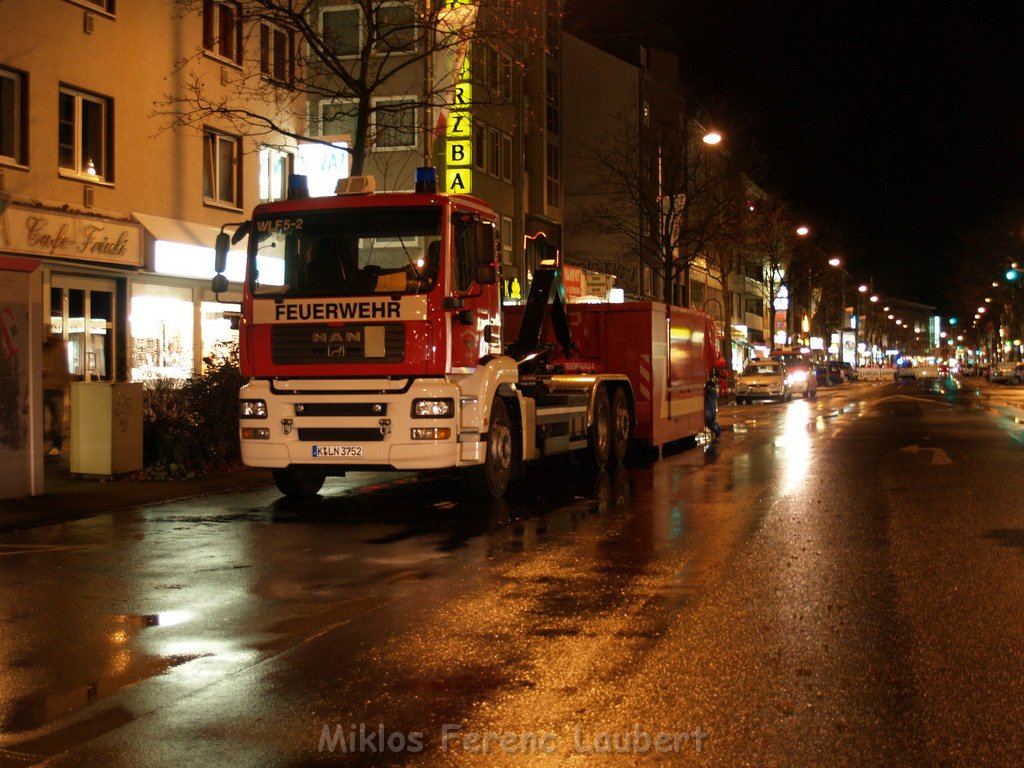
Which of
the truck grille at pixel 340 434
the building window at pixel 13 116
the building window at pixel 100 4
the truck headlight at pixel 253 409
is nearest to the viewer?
the truck grille at pixel 340 434

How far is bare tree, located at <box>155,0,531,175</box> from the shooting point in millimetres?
19688

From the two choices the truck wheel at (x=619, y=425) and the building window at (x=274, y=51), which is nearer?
the truck wheel at (x=619, y=425)

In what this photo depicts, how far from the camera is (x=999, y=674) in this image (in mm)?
6051

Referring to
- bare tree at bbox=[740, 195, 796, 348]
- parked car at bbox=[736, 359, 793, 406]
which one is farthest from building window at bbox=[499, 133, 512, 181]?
parked car at bbox=[736, 359, 793, 406]

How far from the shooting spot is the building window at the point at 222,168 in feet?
84.3

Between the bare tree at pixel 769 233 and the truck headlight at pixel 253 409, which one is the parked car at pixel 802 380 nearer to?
the bare tree at pixel 769 233

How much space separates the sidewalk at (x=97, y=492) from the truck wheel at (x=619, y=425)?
199 inches

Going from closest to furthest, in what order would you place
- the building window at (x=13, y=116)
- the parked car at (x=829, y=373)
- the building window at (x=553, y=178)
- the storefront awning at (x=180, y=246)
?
the building window at (x=13, y=116) → the storefront awning at (x=180, y=246) → the building window at (x=553, y=178) → the parked car at (x=829, y=373)

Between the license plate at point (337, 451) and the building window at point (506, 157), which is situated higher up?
the building window at point (506, 157)

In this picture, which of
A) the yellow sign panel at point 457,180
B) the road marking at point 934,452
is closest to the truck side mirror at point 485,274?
the road marking at point 934,452

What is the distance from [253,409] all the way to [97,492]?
2699mm

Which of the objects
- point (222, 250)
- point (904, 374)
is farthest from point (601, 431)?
point (904, 374)

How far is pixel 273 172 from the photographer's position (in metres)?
28.6

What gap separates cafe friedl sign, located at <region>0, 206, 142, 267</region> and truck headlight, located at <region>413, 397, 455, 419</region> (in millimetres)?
10007
